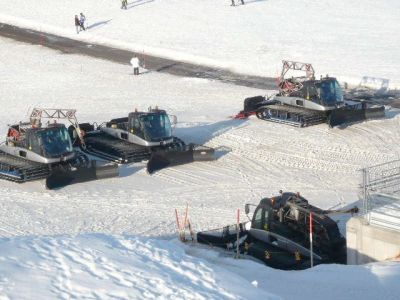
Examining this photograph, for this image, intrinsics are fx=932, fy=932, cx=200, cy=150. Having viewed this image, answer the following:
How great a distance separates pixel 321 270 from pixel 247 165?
10147mm

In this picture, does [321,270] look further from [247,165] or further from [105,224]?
[247,165]

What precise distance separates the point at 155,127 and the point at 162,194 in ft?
12.2

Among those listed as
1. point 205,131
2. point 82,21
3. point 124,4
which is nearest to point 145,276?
point 205,131

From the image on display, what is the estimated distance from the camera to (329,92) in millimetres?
28906

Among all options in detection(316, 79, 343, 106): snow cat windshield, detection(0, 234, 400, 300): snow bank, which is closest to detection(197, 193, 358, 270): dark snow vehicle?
detection(0, 234, 400, 300): snow bank

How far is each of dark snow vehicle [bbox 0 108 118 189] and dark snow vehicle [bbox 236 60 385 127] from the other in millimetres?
7195

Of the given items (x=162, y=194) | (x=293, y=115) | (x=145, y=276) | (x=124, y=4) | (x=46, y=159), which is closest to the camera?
(x=145, y=276)

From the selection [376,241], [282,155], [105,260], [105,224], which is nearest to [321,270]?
[376,241]

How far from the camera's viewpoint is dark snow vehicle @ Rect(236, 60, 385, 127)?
28.3 metres

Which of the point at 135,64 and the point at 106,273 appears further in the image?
the point at 135,64

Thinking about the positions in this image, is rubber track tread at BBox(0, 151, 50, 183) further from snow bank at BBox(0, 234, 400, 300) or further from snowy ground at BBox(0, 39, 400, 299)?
snow bank at BBox(0, 234, 400, 300)

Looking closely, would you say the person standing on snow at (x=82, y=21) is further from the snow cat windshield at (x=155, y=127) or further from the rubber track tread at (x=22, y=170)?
the rubber track tread at (x=22, y=170)

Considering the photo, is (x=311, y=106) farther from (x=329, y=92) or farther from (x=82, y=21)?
(x=82, y=21)

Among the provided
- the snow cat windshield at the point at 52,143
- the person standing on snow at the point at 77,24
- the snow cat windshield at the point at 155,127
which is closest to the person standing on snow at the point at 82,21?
the person standing on snow at the point at 77,24
